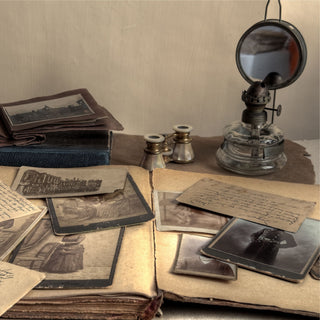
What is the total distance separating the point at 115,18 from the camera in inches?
55.0

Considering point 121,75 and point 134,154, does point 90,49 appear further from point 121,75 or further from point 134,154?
point 134,154

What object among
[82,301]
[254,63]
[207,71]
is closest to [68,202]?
[82,301]

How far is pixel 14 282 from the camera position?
0.67 meters

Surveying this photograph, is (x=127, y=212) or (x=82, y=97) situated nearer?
(x=127, y=212)

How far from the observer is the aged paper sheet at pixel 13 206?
85 cm

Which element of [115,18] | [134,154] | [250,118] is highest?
[115,18]

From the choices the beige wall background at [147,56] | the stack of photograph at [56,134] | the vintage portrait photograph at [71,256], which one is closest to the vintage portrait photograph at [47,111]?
the stack of photograph at [56,134]

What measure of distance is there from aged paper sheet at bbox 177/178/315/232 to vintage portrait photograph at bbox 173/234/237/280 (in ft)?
0.45

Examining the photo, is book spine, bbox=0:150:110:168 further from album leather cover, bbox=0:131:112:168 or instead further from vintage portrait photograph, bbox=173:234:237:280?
vintage portrait photograph, bbox=173:234:237:280

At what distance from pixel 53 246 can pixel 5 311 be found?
16 centimetres

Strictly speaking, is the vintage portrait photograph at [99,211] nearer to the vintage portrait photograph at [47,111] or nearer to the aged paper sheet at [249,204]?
the aged paper sheet at [249,204]

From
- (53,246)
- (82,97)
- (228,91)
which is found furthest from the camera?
(228,91)

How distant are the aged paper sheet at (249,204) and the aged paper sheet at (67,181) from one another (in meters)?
0.15

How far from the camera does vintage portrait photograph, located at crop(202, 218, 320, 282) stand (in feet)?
2.41
